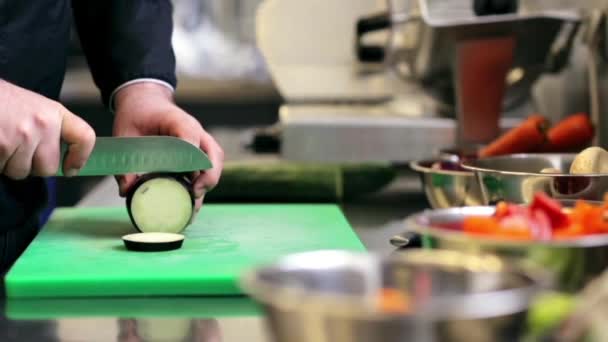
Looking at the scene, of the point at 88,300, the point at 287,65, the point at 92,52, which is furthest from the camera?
the point at 287,65

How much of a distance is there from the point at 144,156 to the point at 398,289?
0.78 metres

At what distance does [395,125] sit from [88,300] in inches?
44.3

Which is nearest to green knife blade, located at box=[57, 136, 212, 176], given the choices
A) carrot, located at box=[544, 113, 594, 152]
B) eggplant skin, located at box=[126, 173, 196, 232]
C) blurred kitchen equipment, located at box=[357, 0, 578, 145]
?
eggplant skin, located at box=[126, 173, 196, 232]

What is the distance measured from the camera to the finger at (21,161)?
113cm

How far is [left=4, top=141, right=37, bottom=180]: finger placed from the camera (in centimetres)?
113

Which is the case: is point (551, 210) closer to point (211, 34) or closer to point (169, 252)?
point (169, 252)

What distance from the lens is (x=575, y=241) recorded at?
0.64 meters

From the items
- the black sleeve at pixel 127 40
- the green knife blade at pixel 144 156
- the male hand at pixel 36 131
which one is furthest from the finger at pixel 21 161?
the black sleeve at pixel 127 40

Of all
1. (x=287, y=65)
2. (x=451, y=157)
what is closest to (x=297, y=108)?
(x=287, y=65)

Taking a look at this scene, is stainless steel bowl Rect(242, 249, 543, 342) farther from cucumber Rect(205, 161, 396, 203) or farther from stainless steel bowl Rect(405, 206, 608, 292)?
cucumber Rect(205, 161, 396, 203)

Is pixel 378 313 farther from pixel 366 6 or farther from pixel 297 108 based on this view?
pixel 366 6

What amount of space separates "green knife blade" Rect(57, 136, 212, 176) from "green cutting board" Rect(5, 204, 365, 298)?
0.29 feet

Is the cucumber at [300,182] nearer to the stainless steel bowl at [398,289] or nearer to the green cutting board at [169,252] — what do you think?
the green cutting board at [169,252]

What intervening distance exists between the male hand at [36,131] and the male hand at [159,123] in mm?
225
